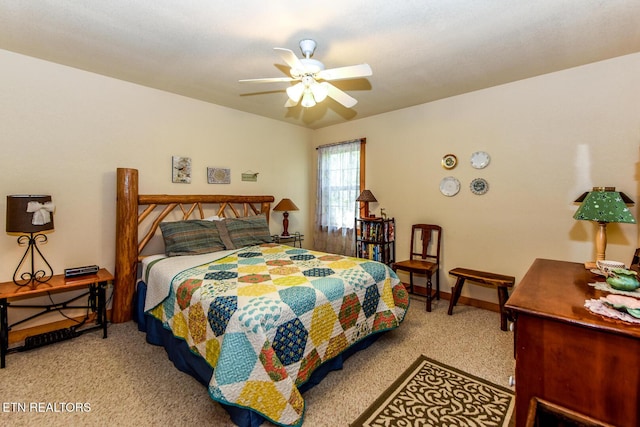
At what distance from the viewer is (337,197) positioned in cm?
465

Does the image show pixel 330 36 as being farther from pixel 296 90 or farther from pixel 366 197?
pixel 366 197

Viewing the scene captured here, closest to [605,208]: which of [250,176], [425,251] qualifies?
[425,251]

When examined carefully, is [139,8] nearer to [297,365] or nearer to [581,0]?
[297,365]

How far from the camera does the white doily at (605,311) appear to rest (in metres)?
1.14

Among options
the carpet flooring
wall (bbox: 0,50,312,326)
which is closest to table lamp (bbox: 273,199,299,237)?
wall (bbox: 0,50,312,326)

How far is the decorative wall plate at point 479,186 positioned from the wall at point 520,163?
0.05 meters

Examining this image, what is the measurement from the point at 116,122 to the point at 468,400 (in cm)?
393

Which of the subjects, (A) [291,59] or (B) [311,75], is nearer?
(A) [291,59]

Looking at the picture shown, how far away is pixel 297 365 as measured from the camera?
1750 millimetres

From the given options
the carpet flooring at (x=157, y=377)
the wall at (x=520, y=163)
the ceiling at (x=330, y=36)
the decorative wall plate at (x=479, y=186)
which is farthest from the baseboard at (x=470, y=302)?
the ceiling at (x=330, y=36)

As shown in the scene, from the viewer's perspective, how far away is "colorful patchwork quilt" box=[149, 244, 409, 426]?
5.15 ft

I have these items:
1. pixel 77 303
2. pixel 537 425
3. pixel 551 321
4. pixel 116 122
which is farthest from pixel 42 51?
pixel 537 425

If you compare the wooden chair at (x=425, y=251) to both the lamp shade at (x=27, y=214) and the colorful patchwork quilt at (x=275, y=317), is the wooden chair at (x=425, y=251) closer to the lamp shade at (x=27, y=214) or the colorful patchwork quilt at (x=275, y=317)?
the colorful patchwork quilt at (x=275, y=317)

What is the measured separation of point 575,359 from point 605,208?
140cm
